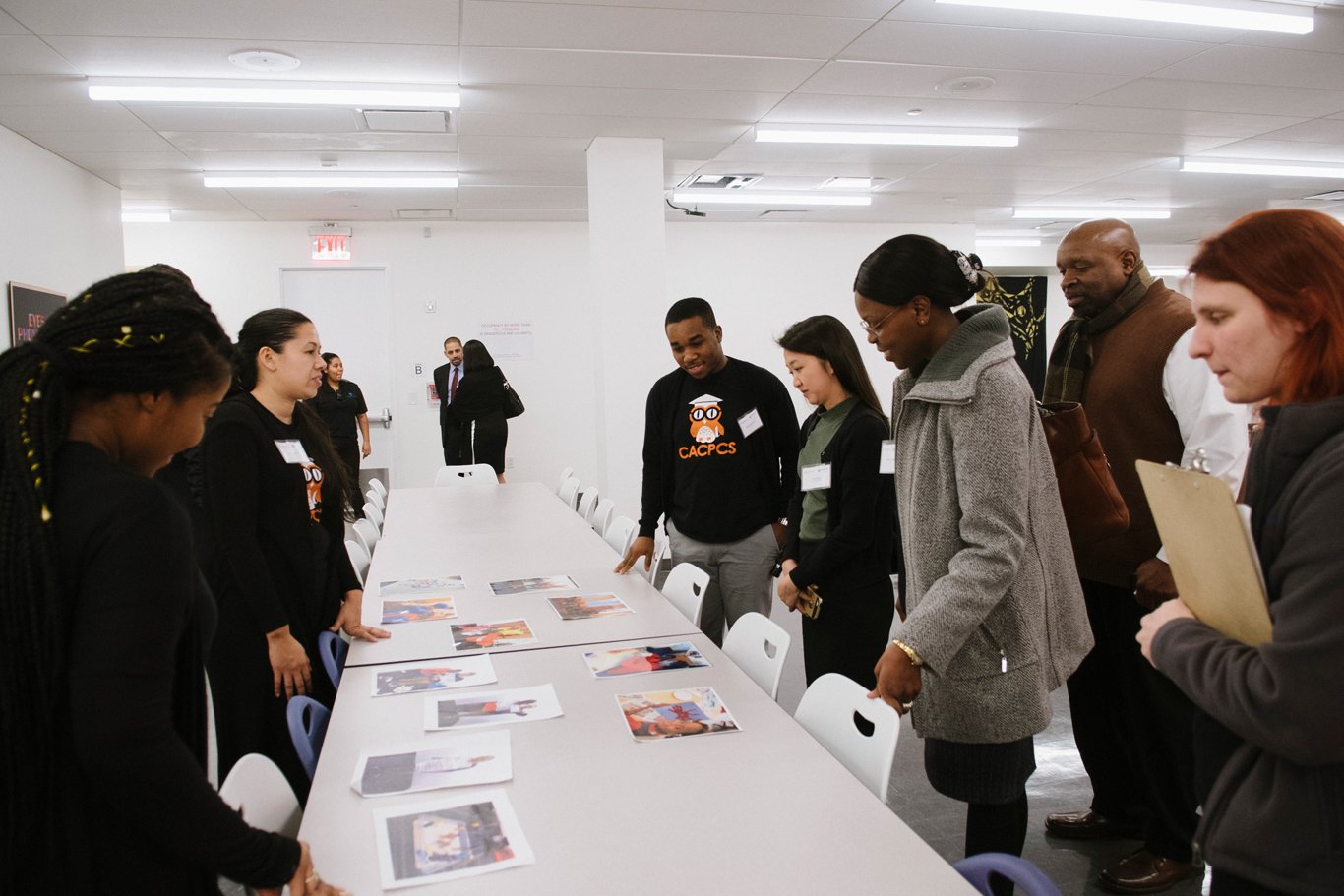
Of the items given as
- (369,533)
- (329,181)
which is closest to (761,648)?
(369,533)

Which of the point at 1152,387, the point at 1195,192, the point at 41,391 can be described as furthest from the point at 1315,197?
the point at 41,391

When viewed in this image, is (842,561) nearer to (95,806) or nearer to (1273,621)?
(1273,621)

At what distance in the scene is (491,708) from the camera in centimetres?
198

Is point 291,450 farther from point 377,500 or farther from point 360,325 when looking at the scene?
Result: point 360,325

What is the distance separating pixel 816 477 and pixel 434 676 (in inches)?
47.8

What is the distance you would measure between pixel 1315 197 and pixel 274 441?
33.4 feet

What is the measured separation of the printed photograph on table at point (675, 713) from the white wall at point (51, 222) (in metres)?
4.48

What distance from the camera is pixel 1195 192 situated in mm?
8469

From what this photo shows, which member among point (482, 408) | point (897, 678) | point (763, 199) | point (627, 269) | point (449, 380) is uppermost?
point (763, 199)

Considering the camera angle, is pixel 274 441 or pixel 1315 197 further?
pixel 1315 197

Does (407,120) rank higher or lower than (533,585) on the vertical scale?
higher

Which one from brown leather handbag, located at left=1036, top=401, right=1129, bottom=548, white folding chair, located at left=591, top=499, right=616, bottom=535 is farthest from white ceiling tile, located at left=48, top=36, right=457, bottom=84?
brown leather handbag, located at left=1036, top=401, right=1129, bottom=548

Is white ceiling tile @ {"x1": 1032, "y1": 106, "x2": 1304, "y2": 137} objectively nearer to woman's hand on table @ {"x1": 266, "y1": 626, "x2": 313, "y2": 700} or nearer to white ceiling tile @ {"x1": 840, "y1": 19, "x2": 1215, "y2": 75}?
white ceiling tile @ {"x1": 840, "y1": 19, "x2": 1215, "y2": 75}

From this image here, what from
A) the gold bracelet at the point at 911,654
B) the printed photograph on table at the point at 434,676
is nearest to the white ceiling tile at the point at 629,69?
the printed photograph on table at the point at 434,676
